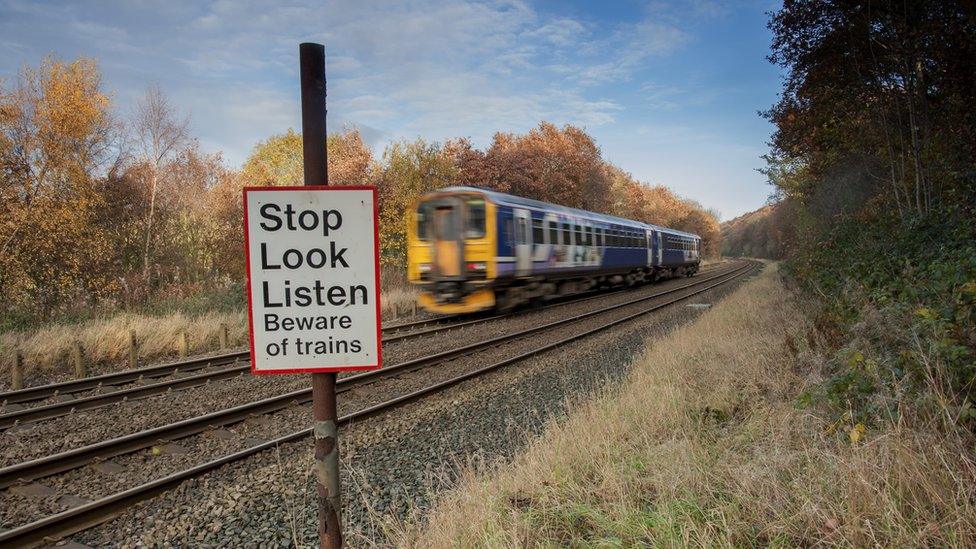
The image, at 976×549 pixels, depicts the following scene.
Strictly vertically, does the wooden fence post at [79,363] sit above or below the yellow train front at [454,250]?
below

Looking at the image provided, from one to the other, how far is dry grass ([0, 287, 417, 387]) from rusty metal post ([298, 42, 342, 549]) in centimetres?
916

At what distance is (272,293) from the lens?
2125mm

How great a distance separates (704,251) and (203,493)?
73.9m

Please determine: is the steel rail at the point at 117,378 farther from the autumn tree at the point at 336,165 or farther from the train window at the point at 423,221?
the autumn tree at the point at 336,165

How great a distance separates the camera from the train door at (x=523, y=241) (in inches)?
541

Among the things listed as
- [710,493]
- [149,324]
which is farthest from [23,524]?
[149,324]

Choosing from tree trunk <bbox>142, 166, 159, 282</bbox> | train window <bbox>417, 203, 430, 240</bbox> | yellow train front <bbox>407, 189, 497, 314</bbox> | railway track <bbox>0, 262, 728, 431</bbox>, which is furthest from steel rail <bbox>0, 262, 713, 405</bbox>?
tree trunk <bbox>142, 166, 159, 282</bbox>

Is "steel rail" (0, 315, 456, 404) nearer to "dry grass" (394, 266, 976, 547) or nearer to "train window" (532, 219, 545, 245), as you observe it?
"dry grass" (394, 266, 976, 547)

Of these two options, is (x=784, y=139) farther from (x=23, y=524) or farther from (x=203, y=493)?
(x=23, y=524)

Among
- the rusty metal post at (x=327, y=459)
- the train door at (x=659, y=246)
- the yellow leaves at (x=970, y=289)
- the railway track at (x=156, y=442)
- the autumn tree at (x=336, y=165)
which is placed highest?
the autumn tree at (x=336, y=165)

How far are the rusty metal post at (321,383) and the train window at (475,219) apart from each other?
10.7 meters

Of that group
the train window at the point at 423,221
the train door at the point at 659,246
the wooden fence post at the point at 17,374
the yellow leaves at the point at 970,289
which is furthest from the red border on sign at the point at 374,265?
→ the train door at the point at 659,246

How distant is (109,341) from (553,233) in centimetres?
1101

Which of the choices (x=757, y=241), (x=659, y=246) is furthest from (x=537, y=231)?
(x=757, y=241)
